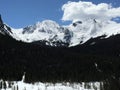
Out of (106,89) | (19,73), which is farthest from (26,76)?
(106,89)

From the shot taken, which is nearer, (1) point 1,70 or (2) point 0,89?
(2) point 0,89

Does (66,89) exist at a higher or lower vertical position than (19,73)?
lower

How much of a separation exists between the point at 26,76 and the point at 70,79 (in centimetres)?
2719

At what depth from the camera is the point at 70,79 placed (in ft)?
653

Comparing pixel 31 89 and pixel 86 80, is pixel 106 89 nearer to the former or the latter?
pixel 31 89

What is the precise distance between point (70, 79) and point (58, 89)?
86.6 meters

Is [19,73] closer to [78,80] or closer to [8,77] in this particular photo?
[8,77]

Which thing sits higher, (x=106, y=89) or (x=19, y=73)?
(x=19, y=73)

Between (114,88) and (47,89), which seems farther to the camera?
(114,88)

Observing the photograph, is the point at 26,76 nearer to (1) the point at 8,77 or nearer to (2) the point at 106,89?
(1) the point at 8,77

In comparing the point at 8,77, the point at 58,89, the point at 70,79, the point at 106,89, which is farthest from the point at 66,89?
the point at 70,79

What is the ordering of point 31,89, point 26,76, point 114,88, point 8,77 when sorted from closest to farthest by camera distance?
point 31,89 → point 114,88 → point 8,77 → point 26,76

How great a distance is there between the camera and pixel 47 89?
11312 centimetres

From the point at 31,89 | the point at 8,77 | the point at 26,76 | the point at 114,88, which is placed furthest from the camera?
the point at 26,76
